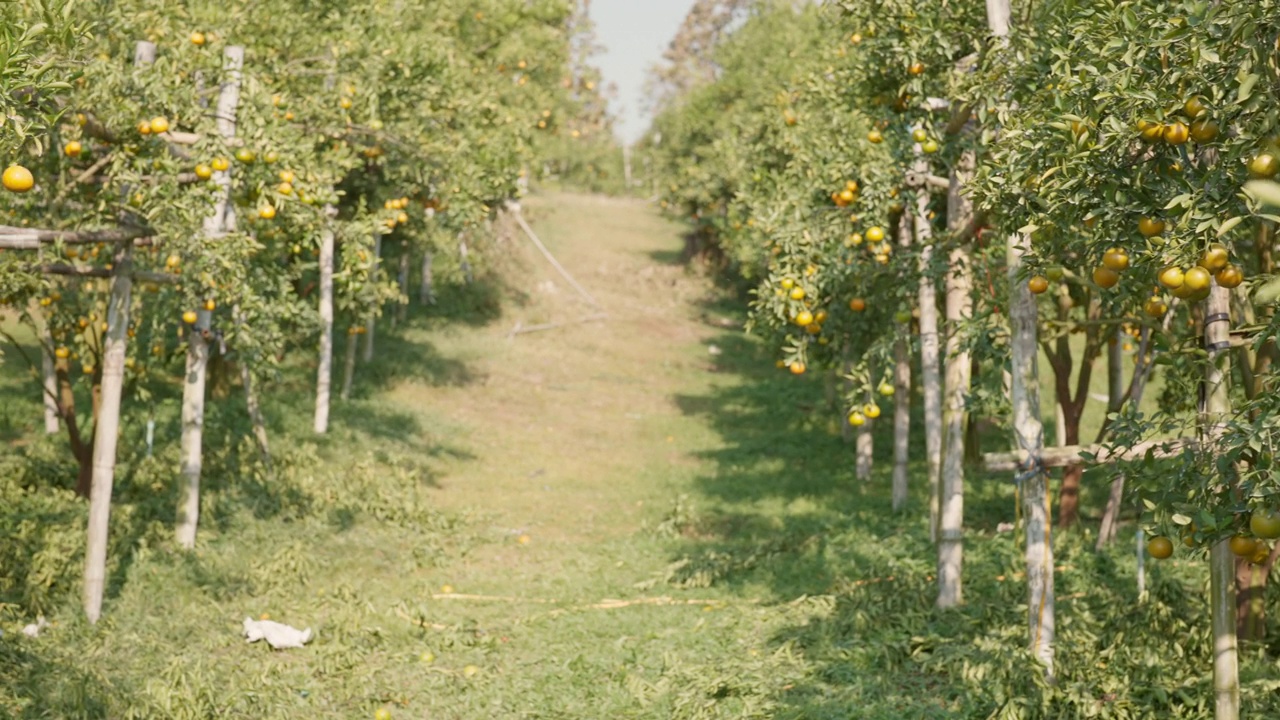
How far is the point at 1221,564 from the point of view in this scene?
490cm

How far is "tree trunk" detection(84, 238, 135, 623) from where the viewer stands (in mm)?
8414

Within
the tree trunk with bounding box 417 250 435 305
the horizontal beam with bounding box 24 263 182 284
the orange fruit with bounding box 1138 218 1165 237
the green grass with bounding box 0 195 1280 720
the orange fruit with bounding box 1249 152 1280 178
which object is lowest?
the green grass with bounding box 0 195 1280 720

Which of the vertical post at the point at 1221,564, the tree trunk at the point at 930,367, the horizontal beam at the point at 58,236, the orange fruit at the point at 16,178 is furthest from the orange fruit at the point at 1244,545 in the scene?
the horizontal beam at the point at 58,236

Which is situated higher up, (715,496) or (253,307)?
(253,307)

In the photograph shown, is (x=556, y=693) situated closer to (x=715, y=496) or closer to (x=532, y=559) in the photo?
(x=532, y=559)

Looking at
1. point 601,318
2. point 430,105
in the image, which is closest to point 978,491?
point 430,105

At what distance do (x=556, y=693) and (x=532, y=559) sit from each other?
393 cm

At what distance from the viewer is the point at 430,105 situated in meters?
14.2

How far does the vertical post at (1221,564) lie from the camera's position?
4895 millimetres

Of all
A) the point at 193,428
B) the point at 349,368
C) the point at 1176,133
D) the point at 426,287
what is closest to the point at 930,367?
the point at 1176,133

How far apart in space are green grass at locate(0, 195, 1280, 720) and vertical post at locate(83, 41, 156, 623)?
0.29 metres

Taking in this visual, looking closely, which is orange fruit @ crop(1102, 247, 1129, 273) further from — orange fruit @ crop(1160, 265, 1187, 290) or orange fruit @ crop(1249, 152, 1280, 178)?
orange fruit @ crop(1249, 152, 1280, 178)

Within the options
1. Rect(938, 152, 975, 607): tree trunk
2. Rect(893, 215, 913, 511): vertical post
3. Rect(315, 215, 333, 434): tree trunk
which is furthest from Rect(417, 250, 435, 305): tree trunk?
Rect(938, 152, 975, 607): tree trunk

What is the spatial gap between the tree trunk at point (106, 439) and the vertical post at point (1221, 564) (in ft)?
24.6
